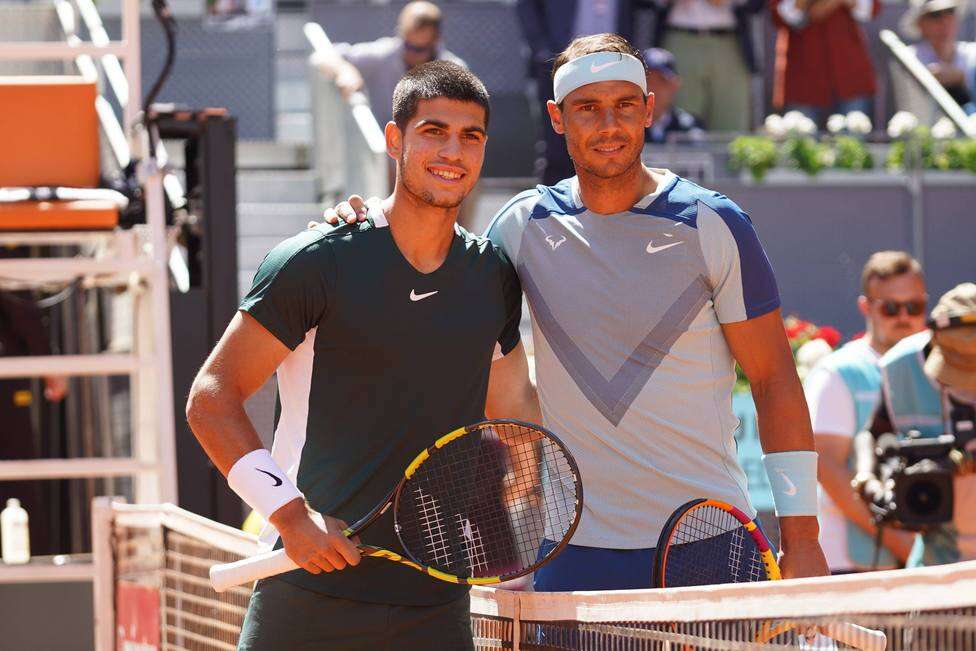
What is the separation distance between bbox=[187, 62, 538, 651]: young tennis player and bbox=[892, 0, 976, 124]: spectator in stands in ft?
30.9

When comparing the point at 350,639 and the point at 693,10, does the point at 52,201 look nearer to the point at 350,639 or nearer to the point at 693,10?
the point at 350,639

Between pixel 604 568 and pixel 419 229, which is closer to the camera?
pixel 419 229

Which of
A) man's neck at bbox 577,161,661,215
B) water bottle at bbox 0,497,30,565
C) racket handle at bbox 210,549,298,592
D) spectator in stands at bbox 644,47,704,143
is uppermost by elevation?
spectator in stands at bbox 644,47,704,143

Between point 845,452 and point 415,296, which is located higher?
point 415,296

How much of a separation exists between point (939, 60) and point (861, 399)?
7.02 meters

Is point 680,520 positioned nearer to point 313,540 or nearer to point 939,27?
point 313,540

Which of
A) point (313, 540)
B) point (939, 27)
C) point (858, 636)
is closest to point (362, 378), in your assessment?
point (313, 540)

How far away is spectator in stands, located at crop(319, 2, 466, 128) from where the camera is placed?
10.1 meters

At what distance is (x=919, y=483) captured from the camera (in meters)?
5.82

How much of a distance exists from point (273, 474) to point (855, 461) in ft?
11.7

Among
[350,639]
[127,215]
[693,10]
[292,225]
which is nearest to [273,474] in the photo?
[350,639]

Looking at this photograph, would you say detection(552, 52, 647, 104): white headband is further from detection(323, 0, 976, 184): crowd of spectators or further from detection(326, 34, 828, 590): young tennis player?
detection(323, 0, 976, 184): crowd of spectators

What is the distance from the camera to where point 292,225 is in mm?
11070

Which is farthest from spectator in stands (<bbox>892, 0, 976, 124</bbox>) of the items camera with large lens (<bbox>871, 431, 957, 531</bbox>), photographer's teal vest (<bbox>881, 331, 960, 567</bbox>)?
camera with large lens (<bbox>871, 431, 957, 531</bbox>)
